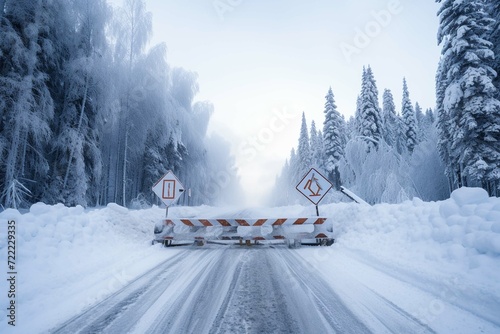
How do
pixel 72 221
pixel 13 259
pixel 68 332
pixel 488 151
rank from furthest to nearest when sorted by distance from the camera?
pixel 488 151 → pixel 72 221 → pixel 13 259 → pixel 68 332


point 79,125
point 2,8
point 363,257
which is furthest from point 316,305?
point 2,8

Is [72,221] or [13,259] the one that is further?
[72,221]

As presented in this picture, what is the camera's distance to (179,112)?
2581 centimetres

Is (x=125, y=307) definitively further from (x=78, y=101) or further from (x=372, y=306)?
(x=78, y=101)

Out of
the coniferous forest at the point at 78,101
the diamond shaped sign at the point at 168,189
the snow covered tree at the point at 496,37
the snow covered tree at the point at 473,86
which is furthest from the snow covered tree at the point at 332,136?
the diamond shaped sign at the point at 168,189

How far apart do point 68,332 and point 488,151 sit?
72.3ft

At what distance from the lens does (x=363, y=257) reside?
5246 mm

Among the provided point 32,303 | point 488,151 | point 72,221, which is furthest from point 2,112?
point 488,151

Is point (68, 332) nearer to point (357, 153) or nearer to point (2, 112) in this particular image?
point (2, 112)

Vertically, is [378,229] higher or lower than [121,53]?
lower

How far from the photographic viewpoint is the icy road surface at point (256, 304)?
2.48 metres

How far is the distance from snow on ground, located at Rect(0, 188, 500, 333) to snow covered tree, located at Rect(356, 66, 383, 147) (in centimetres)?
2052

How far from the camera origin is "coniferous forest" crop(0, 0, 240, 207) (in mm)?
10766

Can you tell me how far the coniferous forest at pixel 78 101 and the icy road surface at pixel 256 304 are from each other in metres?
10.6
